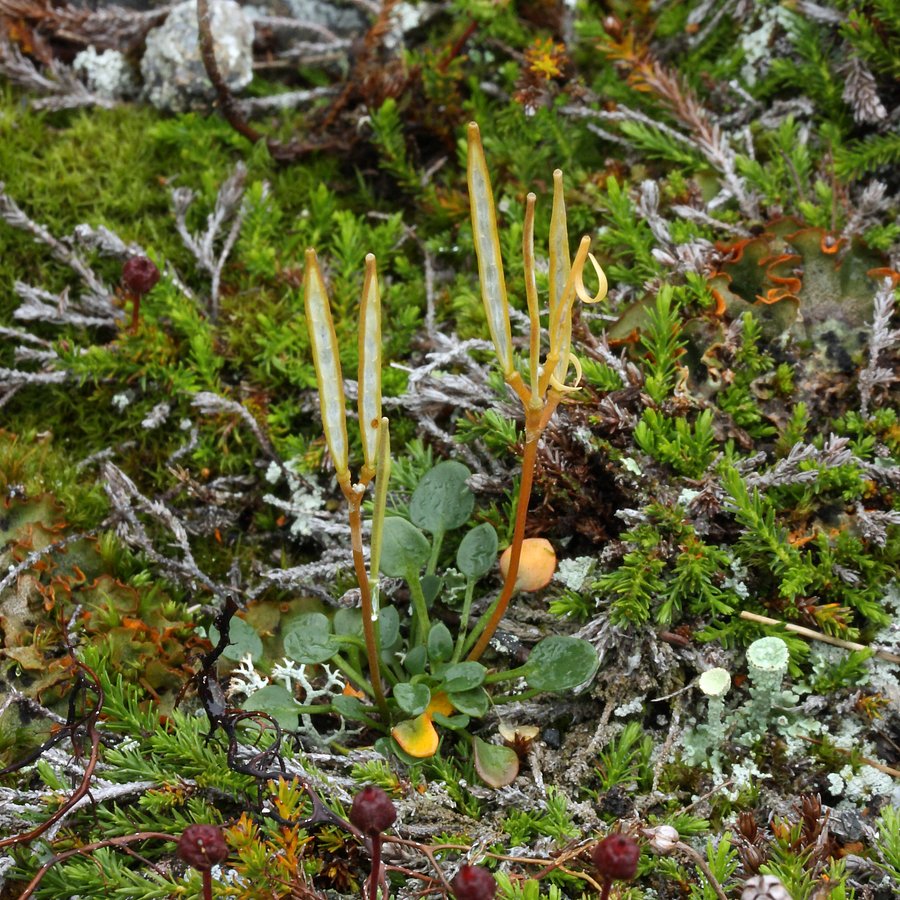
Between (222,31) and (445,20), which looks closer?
(222,31)

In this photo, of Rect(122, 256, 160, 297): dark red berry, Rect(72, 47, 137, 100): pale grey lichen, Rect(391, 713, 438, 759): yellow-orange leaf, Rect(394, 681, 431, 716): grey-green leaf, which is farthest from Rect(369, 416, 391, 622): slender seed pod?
Rect(72, 47, 137, 100): pale grey lichen

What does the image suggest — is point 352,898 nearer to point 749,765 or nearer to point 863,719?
point 749,765

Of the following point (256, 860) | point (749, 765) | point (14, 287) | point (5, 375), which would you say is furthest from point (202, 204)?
point (749, 765)

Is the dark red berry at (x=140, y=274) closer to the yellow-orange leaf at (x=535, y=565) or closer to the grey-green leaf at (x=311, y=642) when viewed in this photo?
the grey-green leaf at (x=311, y=642)

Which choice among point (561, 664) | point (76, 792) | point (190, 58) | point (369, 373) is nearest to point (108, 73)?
point (190, 58)

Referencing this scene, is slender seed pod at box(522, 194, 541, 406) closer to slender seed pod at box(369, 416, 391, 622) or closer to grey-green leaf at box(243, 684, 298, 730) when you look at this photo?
slender seed pod at box(369, 416, 391, 622)

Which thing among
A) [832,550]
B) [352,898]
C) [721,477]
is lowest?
[352,898]
